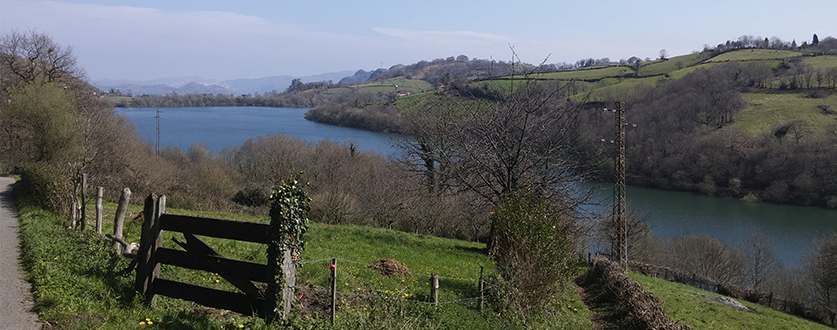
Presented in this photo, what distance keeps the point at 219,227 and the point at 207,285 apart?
2459mm

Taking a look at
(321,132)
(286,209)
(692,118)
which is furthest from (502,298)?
(321,132)

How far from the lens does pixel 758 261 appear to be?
44812 millimetres

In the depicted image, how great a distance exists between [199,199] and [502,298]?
82.1ft

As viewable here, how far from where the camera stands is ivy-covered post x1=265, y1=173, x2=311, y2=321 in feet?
20.0

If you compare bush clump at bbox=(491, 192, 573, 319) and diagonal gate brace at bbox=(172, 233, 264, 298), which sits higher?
diagonal gate brace at bbox=(172, 233, 264, 298)

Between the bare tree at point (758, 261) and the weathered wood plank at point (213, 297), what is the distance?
48.6m

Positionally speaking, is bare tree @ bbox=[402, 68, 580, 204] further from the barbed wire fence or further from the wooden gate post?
the wooden gate post

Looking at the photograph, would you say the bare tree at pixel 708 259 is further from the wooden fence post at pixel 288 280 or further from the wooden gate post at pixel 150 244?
the wooden gate post at pixel 150 244

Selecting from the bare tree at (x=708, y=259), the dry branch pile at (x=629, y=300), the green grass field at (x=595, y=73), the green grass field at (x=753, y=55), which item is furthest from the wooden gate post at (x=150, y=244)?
the green grass field at (x=753, y=55)

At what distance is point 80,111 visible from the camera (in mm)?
38969

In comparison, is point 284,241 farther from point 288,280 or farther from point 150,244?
point 150,244

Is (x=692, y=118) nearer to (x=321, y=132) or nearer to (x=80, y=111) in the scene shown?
(x=321, y=132)

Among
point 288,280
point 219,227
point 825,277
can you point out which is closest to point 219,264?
point 219,227

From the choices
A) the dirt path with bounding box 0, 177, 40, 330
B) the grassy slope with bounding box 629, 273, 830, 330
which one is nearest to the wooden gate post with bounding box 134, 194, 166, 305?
the dirt path with bounding box 0, 177, 40, 330
